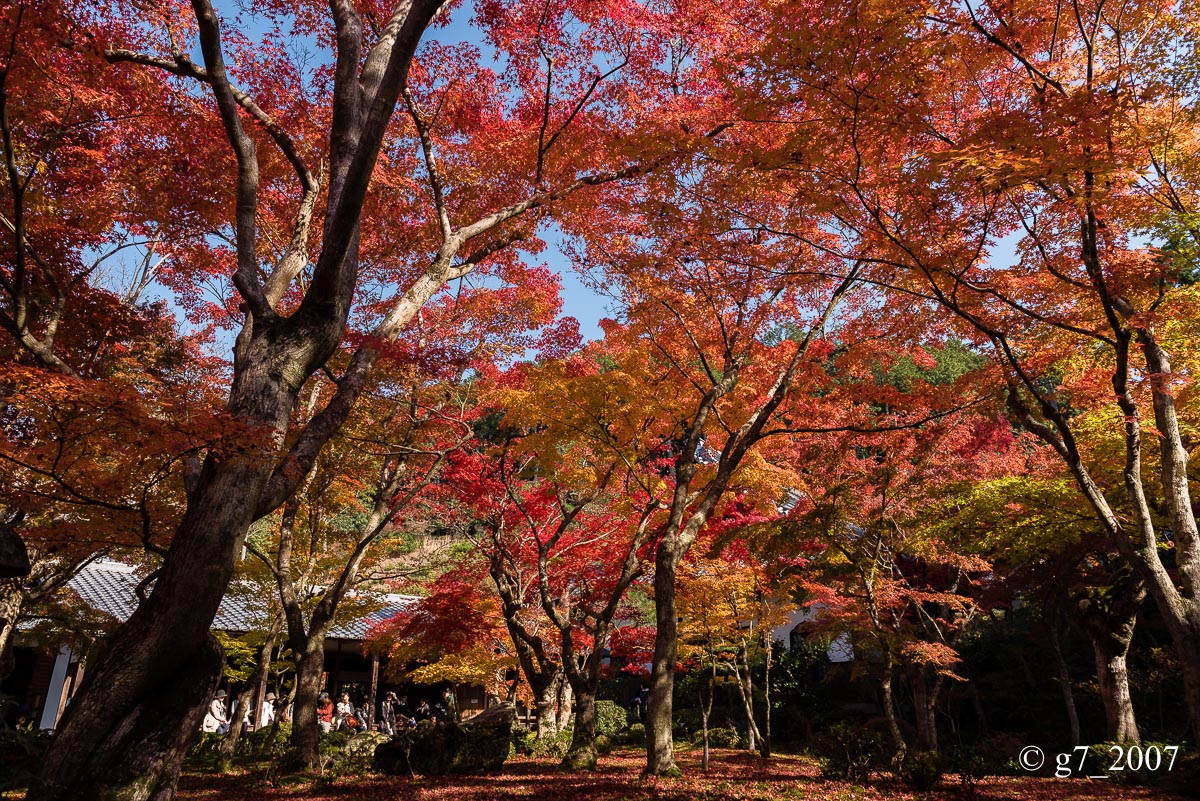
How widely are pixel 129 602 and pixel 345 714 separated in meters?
6.29

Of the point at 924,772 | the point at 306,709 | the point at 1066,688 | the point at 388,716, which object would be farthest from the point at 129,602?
the point at 1066,688

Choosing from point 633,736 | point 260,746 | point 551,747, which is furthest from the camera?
point 633,736

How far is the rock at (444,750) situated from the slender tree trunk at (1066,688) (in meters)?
11.7

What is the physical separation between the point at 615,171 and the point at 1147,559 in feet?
22.1

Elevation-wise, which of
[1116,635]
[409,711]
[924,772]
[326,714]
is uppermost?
[1116,635]

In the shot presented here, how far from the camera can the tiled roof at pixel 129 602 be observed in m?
16.2

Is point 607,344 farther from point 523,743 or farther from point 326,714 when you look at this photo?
point 326,714

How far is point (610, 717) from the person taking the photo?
2108cm

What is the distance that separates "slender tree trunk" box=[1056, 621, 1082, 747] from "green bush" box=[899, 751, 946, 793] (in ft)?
26.4

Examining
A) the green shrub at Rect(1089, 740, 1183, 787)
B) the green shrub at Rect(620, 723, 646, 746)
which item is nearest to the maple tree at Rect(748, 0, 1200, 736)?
the green shrub at Rect(1089, 740, 1183, 787)

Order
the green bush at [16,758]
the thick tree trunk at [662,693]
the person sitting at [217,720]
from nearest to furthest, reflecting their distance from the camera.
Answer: the green bush at [16,758], the thick tree trunk at [662,693], the person sitting at [217,720]

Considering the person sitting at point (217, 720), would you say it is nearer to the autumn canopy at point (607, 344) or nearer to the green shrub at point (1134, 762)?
the autumn canopy at point (607, 344)
